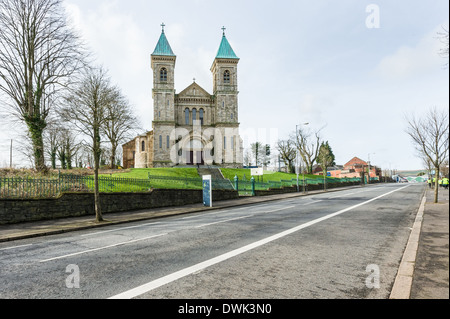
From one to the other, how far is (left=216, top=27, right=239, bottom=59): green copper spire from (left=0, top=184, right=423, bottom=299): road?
49.5 metres

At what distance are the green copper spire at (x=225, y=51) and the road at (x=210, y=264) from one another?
1951 inches

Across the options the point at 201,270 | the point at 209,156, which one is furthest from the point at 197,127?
the point at 201,270

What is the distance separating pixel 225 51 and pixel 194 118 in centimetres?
1471

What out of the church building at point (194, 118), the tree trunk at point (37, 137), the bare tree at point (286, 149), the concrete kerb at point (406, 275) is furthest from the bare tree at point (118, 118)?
the bare tree at point (286, 149)

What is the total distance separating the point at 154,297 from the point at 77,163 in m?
67.8

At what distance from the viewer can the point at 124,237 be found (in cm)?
841

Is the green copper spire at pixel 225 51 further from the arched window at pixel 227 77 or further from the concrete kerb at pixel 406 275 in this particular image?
the concrete kerb at pixel 406 275

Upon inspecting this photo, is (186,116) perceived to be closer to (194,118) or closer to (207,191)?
(194,118)

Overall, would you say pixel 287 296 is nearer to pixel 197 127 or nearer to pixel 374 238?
pixel 374 238

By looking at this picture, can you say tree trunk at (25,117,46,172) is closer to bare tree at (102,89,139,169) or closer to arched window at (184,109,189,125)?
bare tree at (102,89,139,169)

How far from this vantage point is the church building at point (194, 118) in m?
48.8

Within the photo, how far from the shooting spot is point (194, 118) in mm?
52531

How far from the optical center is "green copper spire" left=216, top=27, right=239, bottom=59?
53281mm

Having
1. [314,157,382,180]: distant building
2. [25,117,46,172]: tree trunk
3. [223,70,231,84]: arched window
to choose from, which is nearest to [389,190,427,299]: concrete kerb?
[25,117,46,172]: tree trunk
